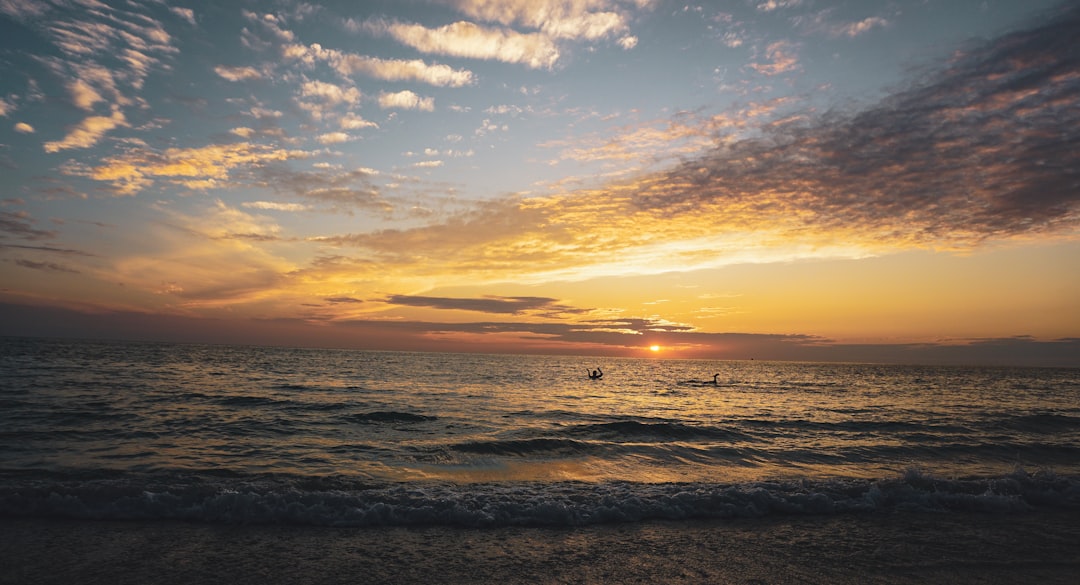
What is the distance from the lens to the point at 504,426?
86.6 ft

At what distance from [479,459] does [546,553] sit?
960cm

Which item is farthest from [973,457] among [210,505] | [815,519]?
[210,505]

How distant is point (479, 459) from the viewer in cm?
1805

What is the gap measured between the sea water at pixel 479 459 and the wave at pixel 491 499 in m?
0.05

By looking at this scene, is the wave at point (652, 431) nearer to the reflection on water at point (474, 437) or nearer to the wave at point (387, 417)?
the reflection on water at point (474, 437)

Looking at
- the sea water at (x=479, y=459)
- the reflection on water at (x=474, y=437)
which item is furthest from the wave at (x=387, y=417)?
the sea water at (x=479, y=459)

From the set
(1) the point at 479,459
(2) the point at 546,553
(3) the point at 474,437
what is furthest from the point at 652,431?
(2) the point at 546,553

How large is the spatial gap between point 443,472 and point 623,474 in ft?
19.6

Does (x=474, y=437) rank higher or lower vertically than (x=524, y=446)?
lower

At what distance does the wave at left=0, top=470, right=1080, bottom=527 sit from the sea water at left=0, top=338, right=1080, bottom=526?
0.15ft

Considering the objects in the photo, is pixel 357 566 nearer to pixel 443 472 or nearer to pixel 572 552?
pixel 572 552

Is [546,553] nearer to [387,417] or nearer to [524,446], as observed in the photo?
[524,446]

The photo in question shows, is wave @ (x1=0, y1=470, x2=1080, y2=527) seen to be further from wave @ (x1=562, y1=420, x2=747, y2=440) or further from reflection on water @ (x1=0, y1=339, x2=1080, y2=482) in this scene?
wave @ (x1=562, y1=420, x2=747, y2=440)

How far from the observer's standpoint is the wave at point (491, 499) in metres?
10.4
